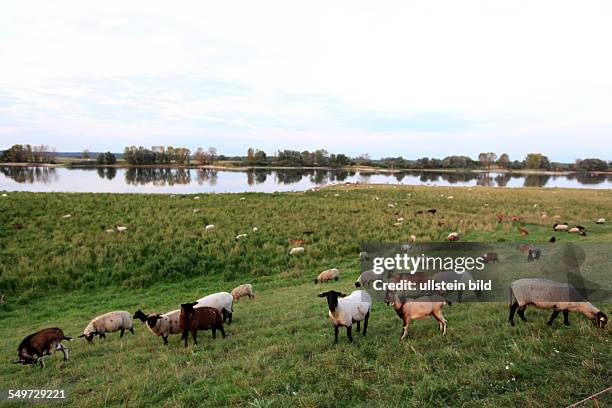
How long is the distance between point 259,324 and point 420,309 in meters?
4.56

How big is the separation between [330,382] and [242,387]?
149 cm

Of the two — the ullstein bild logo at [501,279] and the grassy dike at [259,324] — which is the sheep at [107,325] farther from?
the ullstein bild logo at [501,279]

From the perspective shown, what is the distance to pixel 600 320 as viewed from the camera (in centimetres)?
618

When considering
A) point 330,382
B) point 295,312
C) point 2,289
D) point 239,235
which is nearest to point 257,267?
point 239,235

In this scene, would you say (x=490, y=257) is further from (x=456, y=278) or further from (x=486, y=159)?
(x=486, y=159)

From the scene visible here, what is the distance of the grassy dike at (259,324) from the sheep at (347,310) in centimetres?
40

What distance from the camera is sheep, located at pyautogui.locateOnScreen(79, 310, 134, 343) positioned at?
31.8ft

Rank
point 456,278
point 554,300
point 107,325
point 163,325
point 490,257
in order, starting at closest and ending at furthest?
1. point 554,300
2. point 163,325
3. point 456,278
4. point 107,325
5. point 490,257

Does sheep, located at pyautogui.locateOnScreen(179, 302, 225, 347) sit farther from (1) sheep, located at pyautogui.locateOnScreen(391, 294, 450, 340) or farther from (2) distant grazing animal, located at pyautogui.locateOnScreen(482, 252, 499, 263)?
(2) distant grazing animal, located at pyautogui.locateOnScreen(482, 252, 499, 263)

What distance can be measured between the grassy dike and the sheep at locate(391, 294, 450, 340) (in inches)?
10.9

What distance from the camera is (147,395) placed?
19.0 ft

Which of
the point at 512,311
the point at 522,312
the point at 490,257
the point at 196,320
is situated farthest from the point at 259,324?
the point at 490,257

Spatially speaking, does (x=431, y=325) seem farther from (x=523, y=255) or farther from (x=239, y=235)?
(x=239, y=235)

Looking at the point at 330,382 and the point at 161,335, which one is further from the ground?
the point at 330,382
